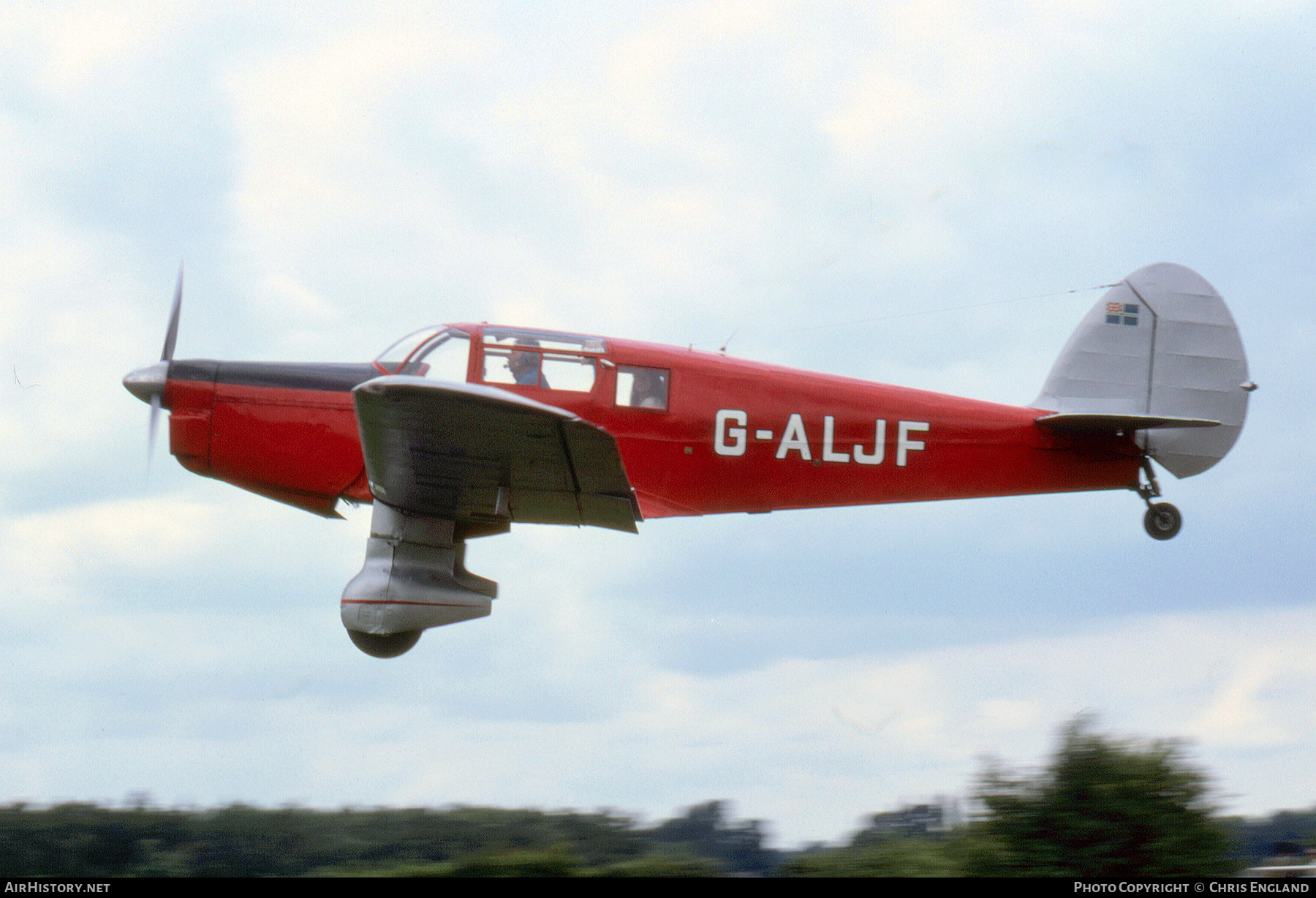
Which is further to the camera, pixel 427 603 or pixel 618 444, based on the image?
pixel 427 603

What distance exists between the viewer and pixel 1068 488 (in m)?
9.69

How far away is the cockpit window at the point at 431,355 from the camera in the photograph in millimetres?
8688

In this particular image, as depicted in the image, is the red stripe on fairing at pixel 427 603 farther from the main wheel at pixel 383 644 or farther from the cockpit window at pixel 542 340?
the cockpit window at pixel 542 340

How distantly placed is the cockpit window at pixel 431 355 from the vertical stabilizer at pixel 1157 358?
540 cm

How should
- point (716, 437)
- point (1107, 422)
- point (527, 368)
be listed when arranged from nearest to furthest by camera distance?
point (527, 368)
point (716, 437)
point (1107, 422)

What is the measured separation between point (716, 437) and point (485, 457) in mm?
2266

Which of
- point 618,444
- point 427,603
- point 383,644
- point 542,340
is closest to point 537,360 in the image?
point 542,340

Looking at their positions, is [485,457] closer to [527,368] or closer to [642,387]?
[527,368]

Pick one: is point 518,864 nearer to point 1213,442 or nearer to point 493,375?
point 493,375

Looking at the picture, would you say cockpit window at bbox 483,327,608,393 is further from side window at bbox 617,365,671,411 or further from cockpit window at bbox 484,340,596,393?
side window at bbox 617,365,671,411

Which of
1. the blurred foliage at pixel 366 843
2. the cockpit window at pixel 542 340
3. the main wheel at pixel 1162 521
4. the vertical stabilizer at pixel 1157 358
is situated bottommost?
the blurred foliage at pixel 366 843

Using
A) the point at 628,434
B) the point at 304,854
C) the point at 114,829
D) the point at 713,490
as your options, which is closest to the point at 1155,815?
the point at 713,490

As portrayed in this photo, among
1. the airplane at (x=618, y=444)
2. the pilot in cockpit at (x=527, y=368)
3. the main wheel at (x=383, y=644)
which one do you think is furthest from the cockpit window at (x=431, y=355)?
the main wheel at (x=383, y=644)

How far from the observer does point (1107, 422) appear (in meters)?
9.50
